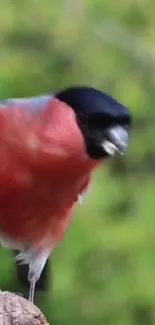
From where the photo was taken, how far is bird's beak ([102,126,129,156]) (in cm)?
166

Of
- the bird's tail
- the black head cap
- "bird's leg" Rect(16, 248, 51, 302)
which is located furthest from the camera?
the bird's tail

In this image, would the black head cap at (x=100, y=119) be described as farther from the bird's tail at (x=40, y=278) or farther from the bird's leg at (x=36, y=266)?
the bird's tail at (x=40, y=278)

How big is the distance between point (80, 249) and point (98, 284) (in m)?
0.13

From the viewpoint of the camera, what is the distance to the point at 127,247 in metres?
2.42

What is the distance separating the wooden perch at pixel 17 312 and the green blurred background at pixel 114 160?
833mm

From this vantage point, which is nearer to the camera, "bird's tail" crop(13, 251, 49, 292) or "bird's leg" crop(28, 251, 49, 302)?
"bird's leg" crop(28, 251, 49, 302)

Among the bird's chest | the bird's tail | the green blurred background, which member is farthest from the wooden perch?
the green blurred background

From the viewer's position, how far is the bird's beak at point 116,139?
65.3 inches

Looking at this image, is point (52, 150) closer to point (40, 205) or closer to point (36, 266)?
point (40, 205)

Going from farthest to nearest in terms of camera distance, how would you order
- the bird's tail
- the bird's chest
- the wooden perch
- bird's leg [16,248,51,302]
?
the bird's tail, bird's leg [16,248,51,302], the bird's chest, the wooden perch

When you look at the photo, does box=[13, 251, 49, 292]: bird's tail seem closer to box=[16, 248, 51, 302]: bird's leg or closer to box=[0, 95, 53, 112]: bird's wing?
box=[16, 248, 51, 302]: bird's leg

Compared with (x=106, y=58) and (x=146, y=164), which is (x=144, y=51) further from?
(x=146, y=164)

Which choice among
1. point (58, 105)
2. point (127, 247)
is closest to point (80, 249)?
point (127, 247)

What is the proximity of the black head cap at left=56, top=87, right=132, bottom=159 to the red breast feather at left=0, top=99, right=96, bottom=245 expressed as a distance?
0.02 metres
